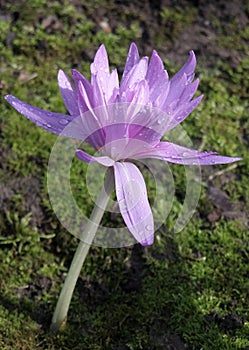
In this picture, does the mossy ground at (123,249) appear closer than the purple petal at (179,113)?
No

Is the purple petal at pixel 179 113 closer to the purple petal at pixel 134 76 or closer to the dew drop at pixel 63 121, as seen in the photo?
the purple petal at pixel 134 76

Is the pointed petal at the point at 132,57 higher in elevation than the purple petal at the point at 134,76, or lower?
lower

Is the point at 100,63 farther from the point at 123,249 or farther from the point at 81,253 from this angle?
the point at 123,249

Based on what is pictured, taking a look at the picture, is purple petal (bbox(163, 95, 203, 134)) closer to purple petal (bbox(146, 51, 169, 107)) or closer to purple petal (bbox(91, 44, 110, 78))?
purple petal (bbox(146, 51, 169, 107))

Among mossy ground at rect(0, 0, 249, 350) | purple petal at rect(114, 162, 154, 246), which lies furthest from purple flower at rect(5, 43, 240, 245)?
mossy ground at rect(0, 0, 249, 350)

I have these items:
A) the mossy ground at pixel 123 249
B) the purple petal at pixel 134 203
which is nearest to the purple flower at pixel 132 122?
the purple petal at pixel 134 203

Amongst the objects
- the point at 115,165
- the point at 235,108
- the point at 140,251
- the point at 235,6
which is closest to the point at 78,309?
the point at 140,251
